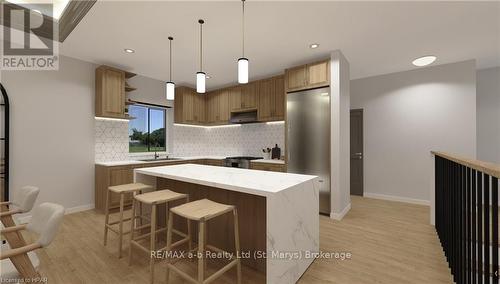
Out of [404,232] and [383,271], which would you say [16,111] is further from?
[404,232]

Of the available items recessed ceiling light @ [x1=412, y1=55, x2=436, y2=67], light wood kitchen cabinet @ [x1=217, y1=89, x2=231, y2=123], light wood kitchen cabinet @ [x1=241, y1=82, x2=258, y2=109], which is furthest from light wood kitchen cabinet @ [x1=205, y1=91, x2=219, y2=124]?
recessed ceiling light @ [x1=412, y1=55, x2=436, y2=67]

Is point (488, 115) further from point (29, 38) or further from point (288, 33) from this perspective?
point (29, 38)

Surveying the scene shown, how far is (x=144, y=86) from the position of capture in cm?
487

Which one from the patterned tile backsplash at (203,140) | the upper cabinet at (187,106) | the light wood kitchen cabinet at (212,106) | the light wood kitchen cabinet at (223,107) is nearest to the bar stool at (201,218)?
the patterned tile backsplash at (203,140)

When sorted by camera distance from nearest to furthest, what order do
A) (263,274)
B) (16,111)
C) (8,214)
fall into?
(8,214), (263,274), (16,111)

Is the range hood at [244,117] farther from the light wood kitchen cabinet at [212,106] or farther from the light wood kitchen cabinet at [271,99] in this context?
the light wood kitchen cabinet at [212,106]

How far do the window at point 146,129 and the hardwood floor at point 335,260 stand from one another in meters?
1.87

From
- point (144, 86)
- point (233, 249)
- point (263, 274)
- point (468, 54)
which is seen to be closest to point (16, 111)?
point (144, 86)

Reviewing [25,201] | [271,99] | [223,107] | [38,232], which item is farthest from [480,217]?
[223,107]

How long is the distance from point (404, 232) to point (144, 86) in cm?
530

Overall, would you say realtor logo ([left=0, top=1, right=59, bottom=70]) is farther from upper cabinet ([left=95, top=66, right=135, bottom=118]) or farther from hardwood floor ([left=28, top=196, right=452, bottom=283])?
hardwood floor ([left=28, top=196, right=452, bottom=283])

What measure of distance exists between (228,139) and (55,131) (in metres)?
3.42

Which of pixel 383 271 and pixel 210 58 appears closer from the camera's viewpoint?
pixel 383 271

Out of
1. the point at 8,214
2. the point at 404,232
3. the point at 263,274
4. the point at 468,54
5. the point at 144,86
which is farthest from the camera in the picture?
the point at 144,86
